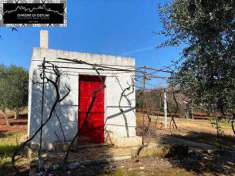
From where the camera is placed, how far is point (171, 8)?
5.98m

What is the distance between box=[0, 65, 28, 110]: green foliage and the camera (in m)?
23.0

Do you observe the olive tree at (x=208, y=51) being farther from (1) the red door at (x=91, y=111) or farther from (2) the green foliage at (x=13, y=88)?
(2) the green foliage at (x=13, y=88)

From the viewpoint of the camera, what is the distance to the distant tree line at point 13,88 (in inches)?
906

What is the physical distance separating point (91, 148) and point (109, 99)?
2.00 metres

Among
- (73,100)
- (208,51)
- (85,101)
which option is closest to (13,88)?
(85,101)

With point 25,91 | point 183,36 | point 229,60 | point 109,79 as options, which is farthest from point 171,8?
point 25,91

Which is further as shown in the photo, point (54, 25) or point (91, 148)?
point (91, 148)

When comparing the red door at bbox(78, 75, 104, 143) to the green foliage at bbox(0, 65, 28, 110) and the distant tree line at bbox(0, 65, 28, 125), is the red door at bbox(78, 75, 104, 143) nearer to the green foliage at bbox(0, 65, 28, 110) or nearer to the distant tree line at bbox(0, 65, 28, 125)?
the distant tree line at bbox(0, 65, 28, 125)

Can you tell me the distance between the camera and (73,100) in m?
10.6

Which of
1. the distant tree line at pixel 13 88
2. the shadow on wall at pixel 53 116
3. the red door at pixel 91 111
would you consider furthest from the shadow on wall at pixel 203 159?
the distant tree line at pixel 13 88

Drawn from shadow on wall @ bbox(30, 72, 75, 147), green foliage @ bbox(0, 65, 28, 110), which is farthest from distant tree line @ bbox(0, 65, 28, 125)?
shadow on wall @ bbox(30, 72, 75, 147)

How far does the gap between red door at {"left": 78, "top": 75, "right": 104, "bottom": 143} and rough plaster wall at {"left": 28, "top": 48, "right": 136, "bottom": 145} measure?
260 mm

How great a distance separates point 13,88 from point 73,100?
47.3 ft

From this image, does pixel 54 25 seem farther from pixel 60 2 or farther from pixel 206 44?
pixel 206 44
